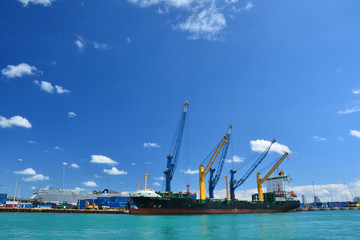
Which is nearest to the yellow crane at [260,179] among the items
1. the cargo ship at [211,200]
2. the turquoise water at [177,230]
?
the cargo ship at [211,200]

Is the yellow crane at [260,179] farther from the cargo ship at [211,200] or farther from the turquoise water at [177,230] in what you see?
the turquoise water at [177,230]

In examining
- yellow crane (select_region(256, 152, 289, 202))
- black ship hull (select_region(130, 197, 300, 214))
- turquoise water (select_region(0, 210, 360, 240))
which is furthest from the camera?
yellow crane (select_region(256, 152, 289, 202))

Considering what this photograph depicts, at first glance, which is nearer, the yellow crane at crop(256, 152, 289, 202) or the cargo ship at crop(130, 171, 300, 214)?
the cargo ship at crop(130, 171, 300, 214)

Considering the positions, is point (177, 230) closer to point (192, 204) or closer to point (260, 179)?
point (192, 204)

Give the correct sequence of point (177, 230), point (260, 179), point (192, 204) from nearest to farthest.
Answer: point (177, 230)
point (192, 204)
point (260, 179)

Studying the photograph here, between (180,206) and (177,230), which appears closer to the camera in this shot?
(177,230)

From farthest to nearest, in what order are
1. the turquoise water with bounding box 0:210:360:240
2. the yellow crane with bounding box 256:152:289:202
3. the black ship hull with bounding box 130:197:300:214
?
1. the yellow crane with bounding box 256:152:289:202
2. the black ship hull with bounding box 130:197:300:214
3. the turquoise water with bounding box 0:210:360:240

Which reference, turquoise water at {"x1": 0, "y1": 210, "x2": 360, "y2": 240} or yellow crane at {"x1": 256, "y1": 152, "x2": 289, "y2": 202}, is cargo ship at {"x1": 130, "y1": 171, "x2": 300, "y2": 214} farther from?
turquoise water at {"x1": 0, "y1": 210, "x2": 360, "y2": 240}

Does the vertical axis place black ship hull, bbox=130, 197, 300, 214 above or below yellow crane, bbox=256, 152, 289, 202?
below

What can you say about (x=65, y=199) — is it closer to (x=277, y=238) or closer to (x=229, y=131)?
(x=229, y=131)

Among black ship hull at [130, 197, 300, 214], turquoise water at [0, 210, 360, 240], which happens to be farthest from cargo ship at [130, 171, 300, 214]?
turquoise water at [0, 210, 360, 240]

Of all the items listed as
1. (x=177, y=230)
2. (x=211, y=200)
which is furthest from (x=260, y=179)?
(x=177, y=230)

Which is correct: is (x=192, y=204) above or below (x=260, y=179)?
below

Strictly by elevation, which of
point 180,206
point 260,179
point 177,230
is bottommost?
point 177,230
